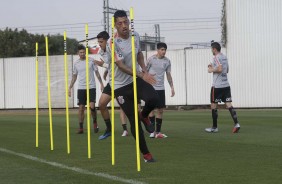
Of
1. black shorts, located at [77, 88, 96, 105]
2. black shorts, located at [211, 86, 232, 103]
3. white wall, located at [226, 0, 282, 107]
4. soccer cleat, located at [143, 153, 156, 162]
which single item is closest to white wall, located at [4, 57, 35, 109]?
white wall, located at [226, 0, 282, 107]

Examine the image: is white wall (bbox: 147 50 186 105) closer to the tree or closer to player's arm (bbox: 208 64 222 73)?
player's arm (bbox: 208 64 222 73)

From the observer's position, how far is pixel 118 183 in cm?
724

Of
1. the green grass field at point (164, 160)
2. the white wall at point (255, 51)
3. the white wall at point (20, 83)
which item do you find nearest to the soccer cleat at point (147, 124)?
the green grass field at point (164, 160)

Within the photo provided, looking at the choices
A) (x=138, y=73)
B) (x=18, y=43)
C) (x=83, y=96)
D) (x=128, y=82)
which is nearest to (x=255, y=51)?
(x=83, y=96)

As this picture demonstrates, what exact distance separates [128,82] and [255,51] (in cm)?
2972

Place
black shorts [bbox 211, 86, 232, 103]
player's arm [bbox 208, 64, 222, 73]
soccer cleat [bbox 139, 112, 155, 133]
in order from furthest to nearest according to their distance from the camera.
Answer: black shorts [bbox 211, 86, 232, 103]
player's arm [bbox 208, 64, 222, 73]
soccer cleat [bbox 139, 112, 155, 133]

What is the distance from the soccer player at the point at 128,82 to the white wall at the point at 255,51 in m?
29.1

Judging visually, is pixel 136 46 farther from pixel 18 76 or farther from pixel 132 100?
pixel 18 76

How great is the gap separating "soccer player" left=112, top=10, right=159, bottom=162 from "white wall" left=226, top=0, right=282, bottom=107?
2915 centimetres

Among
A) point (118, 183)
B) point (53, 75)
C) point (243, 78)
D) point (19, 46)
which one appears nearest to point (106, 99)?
point (118, 183)

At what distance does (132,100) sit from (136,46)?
844mm

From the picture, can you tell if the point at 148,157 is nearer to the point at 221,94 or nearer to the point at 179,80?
the point at 221,94

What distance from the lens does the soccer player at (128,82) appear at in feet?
29.4

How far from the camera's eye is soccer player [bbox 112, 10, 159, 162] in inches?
353
